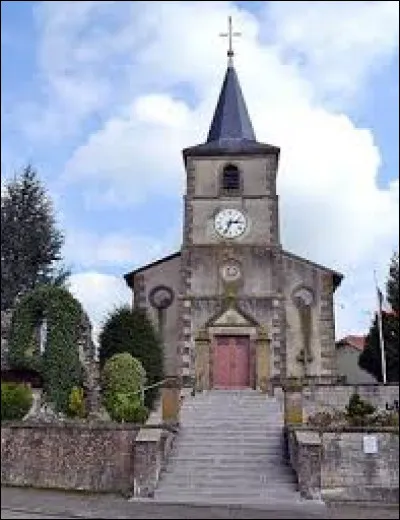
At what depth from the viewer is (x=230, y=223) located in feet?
101

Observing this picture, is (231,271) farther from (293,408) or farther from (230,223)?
(293,408)

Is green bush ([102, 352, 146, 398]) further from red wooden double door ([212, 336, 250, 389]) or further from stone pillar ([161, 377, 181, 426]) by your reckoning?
red wooden double door ([212, 336, 250, 389])

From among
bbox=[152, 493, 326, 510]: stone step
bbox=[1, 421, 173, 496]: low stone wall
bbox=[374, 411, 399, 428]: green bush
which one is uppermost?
bbox=[374, 411, 399, 428]: green bush

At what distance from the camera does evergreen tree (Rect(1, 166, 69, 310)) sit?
27.9m

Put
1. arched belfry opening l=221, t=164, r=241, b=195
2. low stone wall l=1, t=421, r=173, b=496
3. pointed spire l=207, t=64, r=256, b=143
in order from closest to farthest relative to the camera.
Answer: low stone wall l=1, t=421, r=173, b=496
arched belfry opening l=221, t=164, r=241, b=195
pointed spire l=207, t=64, r=256, b=143

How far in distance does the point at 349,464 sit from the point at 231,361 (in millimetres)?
12831

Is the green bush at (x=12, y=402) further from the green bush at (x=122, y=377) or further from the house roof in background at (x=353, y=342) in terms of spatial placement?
the house roof in background at (x=353, y=342)

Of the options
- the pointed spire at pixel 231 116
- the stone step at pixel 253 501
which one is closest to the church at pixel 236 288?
the pointed spire at pixel 231 116

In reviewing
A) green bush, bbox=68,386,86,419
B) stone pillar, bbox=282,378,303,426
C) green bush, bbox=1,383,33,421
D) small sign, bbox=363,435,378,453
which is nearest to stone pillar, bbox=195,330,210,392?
stone pillar, bbox=282,378,303,426

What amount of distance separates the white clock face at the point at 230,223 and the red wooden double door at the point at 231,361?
15.0 ft

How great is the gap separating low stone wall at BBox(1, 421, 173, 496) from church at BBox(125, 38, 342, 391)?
37.0 ft

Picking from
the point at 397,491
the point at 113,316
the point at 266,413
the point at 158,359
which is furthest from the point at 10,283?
the point at 397,491

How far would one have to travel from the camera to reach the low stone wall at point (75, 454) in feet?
53.6

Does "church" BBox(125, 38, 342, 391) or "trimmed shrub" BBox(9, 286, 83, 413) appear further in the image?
"church" BBox(125, 38, 342, 391)
